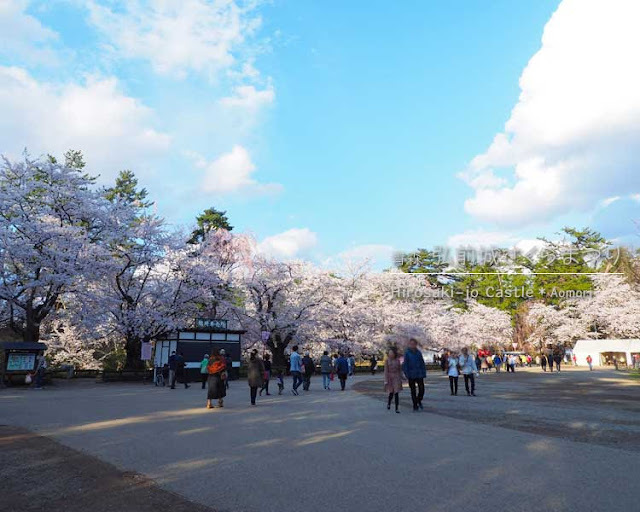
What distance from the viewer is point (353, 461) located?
648 cm

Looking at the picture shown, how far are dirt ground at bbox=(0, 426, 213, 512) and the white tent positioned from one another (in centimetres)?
5428

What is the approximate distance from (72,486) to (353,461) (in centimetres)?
336

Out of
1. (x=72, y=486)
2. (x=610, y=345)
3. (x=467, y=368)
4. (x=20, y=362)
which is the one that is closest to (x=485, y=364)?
(x=610, y=345)

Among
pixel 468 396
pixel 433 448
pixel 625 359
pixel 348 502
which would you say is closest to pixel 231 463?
pixel 348 502

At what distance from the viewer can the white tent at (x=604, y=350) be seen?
4906cm

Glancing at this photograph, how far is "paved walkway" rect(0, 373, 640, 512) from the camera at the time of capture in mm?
4785

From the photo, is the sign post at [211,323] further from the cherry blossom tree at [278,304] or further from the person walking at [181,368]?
the cherry blossom tree at [278,304]

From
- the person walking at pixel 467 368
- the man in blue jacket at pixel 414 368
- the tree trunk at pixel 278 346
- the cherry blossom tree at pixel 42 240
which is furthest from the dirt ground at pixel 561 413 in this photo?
the tree trunk at pixel 278 346

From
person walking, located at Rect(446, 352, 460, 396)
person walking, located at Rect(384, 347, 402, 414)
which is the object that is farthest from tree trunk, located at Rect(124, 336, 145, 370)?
person walking, located at Rect(384, 347, 402, 414)

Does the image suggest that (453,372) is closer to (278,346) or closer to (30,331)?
(30,331)

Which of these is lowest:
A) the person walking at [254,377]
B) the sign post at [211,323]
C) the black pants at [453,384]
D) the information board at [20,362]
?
the black pants at [453,384]

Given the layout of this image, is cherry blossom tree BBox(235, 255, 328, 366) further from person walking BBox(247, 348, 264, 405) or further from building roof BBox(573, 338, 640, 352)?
building roof BBox(573, 338, 640, 352)

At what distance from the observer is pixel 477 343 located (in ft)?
197

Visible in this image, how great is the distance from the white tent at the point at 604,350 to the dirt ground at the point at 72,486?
178 feet
